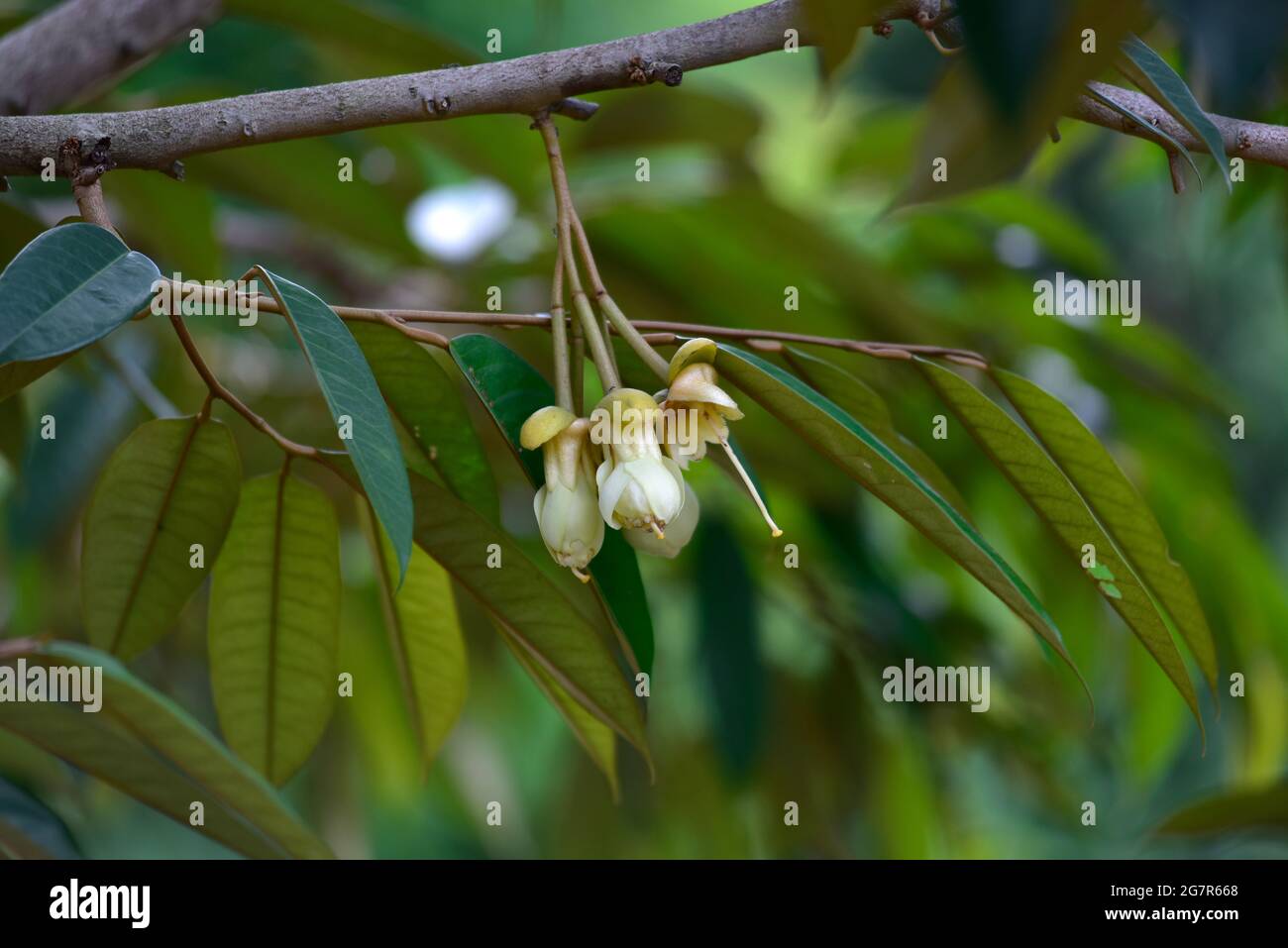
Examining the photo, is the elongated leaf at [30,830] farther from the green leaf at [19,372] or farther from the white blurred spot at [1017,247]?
the white blurred spot at [1017,247]

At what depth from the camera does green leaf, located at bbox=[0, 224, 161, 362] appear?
1.07 ft

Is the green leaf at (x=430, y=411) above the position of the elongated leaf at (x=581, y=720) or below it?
above

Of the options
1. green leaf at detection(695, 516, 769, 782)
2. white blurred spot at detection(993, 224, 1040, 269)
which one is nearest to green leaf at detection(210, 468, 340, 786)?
green leaf at detection(695, 516, 769, 782)

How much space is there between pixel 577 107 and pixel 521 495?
35.0 inches

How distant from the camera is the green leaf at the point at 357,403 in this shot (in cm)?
34

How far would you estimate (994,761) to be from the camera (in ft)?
4.72

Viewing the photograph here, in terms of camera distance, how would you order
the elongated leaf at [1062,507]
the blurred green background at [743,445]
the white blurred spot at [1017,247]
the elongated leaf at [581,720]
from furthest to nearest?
1. the white blurred spot at [1017,247]
2. the blurred green background at [743,445]
3. the elongated leaf at [581,720]
4. the elongated leaf at [1062,507]

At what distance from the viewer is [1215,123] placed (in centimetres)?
42

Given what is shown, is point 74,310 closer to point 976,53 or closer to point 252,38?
point 976,53

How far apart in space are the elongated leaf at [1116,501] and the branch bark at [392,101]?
0.14m

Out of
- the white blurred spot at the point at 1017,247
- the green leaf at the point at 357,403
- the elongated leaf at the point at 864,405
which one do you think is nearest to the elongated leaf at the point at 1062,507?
the elongated leaf at the point at 864,405

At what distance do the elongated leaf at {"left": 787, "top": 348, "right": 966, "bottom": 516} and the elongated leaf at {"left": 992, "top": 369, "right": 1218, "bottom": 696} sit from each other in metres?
0.05

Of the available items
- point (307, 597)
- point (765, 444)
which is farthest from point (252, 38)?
point (307, 597)

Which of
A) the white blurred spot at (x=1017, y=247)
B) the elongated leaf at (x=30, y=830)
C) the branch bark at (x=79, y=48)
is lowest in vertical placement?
the elongated leaf at (x=30, y=830)
